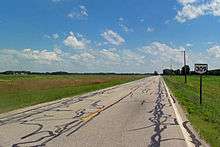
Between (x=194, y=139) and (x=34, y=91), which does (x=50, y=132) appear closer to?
(x=194, y=139)

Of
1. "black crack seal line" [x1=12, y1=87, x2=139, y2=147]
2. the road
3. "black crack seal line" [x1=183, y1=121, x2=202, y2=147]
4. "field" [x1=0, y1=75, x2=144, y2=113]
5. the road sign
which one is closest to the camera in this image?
"black crack seal line" [x1=12, y1=87, x2=139, y2=147]

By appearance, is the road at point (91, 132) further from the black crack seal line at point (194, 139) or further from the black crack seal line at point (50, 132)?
the black crack seal line at point (194, 139)

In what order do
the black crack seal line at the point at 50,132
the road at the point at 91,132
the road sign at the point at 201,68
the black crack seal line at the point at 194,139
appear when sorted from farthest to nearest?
the road sign at the point at 201,68 < the black crack seal line at the point at 194,139 < the road at the point at 91,132 < the black crack seal line at the point at 50,132

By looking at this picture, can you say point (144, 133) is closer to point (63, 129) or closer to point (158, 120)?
point (63, 129)

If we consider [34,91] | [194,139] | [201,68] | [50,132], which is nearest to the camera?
[194,139]

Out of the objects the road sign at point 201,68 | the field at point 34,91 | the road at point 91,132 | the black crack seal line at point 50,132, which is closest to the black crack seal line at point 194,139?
the road at point 91,132

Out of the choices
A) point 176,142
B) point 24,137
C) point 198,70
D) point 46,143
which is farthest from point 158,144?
point 198,70

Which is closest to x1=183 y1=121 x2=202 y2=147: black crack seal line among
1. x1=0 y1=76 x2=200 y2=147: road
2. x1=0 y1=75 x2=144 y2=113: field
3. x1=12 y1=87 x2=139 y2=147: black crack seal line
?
x1=0 y1=76 x2=200 y2=147: road

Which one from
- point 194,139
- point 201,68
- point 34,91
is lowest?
point 34,91

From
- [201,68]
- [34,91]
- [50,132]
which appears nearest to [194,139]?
[50,132]

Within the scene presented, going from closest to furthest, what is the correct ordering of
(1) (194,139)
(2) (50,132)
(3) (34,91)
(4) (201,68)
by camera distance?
(1) (194,139), (2) (50,132), (4) (201,68), (3) (34,91)

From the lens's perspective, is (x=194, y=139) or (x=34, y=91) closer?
(x=194, y=139)

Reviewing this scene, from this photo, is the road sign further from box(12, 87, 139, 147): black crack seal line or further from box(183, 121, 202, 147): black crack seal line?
box(183, 121, 202, 147): black crack seal line

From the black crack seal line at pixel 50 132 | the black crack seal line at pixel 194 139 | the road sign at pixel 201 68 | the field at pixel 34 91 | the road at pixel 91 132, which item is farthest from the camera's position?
the field at pixel 34 91
